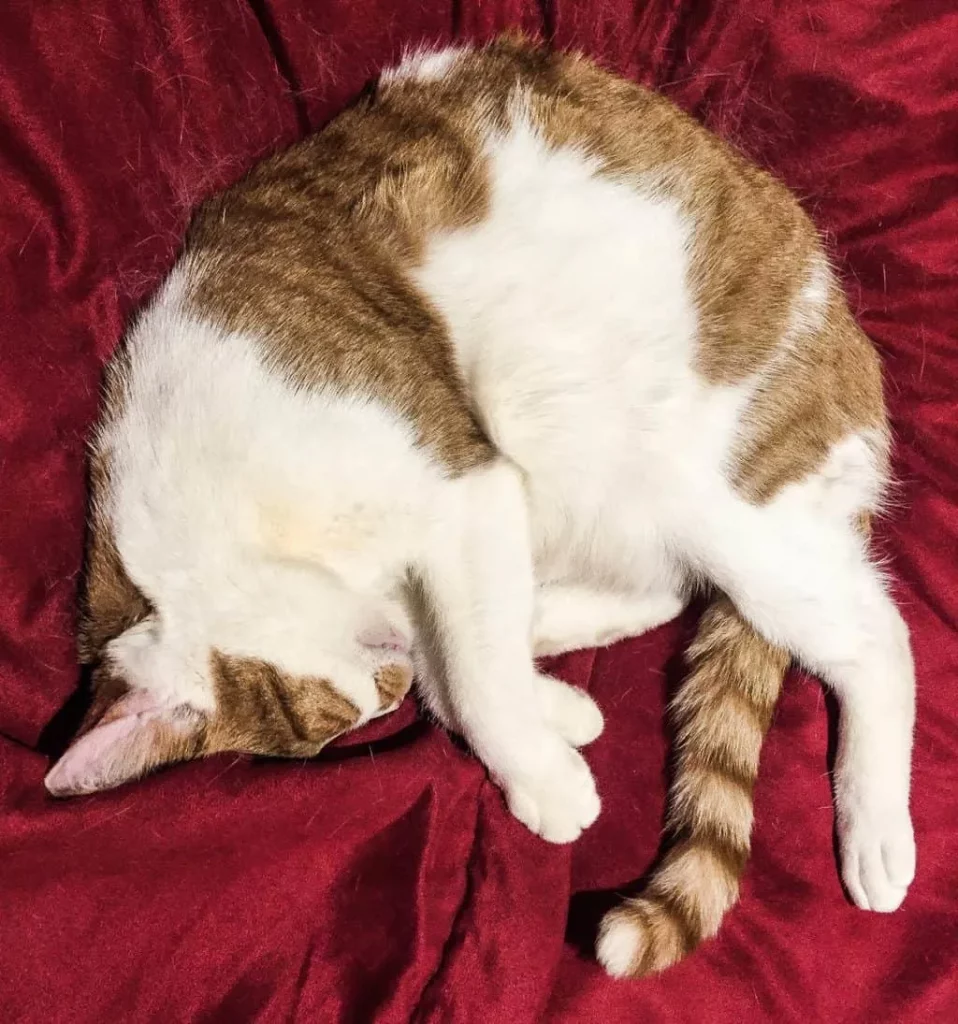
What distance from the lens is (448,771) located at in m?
1.64

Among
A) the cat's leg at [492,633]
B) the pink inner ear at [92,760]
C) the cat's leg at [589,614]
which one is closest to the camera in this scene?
the pink inner ear at [92,760]

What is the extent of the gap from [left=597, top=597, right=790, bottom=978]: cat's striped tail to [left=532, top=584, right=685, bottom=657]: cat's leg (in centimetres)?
9

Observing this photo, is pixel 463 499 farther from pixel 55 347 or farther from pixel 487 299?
pixel 55 347

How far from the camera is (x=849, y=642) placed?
1577 millimetres

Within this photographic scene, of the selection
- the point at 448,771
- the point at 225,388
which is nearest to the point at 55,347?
the point at 225,388

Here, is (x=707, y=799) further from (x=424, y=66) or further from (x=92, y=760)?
(x=424, y=66)

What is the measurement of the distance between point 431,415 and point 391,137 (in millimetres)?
471

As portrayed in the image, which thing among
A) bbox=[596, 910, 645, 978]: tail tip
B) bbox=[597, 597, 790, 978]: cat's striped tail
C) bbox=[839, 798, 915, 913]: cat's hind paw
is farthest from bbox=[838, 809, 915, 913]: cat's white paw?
bbox=[596, 910, 645, 978]: tail tip

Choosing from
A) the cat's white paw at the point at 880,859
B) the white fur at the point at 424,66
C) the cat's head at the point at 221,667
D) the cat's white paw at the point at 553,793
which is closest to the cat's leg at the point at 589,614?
the cat's white paw at the point at 553,793

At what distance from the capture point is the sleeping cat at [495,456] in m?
1.43

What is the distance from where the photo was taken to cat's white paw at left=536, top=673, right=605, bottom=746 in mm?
1723

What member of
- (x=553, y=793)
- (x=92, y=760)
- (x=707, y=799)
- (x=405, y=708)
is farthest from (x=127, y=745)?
(x=707, y=799)

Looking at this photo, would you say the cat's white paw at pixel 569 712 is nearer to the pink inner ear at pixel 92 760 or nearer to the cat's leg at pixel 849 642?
the cat's leg at pixel 849 642

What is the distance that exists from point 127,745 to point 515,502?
2.13 feet
